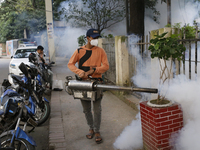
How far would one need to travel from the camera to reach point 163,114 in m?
3.05

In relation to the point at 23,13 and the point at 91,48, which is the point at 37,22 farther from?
the point at 91,48

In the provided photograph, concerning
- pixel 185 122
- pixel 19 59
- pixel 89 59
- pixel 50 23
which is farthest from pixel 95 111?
pixel 50 23

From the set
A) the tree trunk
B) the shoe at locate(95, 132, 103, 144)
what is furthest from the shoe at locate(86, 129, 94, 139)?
the tree trunk

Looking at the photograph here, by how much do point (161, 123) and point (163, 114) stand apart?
0.12m

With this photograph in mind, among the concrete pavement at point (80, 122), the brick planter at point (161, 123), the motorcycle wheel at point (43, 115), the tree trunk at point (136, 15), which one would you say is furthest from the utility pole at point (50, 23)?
the brick planter at point (161, 123)

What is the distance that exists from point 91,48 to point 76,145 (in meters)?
1.68

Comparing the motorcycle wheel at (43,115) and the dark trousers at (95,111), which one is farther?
the motorcycle wheel at (43,115)

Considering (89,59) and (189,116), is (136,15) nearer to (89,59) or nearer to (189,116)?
(89,59)

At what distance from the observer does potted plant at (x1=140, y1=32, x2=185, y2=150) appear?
3.03m

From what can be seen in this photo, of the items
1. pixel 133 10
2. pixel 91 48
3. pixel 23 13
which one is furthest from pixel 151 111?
pixel 23 13

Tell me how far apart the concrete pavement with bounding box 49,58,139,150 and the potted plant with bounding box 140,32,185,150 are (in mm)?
942

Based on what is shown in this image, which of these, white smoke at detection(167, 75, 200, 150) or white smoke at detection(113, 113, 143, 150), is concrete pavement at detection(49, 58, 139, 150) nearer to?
white smoke at detection(113, 113, 143, 150)

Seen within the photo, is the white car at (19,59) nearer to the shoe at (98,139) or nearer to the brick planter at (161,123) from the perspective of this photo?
the shoe at (98,139)

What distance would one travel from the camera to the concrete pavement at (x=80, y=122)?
399cm
